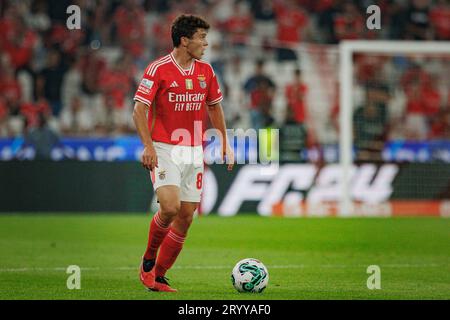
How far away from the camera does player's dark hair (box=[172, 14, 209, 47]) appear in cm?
872

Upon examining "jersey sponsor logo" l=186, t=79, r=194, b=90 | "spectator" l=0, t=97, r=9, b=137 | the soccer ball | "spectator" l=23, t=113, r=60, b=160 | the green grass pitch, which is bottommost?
the green grass pitch

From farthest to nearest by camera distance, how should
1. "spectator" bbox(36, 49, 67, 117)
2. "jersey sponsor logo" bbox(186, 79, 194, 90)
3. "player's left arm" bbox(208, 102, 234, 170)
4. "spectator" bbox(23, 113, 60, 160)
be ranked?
"spectator" bbox(36, 49, 67, 117)
"spectator" bbox(23, 113, 60, 160)
"player's left arm" bbox(208, 102, 234, 170)
"jersey sponsor logo" bbox(186, 79, 194, 90)

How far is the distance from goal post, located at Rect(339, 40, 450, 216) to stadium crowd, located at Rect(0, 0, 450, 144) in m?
1.03

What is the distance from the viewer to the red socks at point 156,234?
8680 millimetres

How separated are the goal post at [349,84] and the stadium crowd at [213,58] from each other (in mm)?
1035

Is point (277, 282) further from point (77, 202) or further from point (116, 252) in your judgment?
point (77, 202)

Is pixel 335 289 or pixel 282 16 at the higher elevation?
pixel 282 16

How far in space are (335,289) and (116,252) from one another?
4485mm

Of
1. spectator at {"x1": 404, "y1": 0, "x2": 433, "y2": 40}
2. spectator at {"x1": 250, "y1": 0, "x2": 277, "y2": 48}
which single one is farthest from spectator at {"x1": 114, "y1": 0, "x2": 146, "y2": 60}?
spectator at {"x1": 404, "y1": 0, "x2": 433, "y2": 40}

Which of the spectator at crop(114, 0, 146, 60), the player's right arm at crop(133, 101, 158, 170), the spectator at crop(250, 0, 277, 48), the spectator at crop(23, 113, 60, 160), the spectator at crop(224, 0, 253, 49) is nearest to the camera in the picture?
the player's right arm at crop(133, 101, 158, 170)

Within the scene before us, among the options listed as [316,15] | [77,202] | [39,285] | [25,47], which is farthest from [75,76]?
[39,285]

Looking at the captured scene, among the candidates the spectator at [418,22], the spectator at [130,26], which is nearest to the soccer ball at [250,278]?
the spectator at [130,26]

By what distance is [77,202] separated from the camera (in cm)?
1962

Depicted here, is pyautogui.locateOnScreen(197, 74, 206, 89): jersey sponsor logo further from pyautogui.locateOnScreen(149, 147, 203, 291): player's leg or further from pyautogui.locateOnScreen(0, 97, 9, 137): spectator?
pyautogui.locateOnScreen(0, 97, 9, 137): spectator
